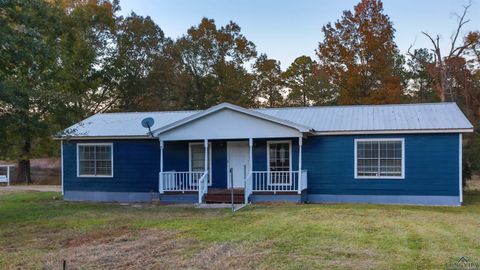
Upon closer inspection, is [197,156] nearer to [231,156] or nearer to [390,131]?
[231,156]

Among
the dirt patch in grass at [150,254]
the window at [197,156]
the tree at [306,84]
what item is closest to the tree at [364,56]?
the tree at [306,84]

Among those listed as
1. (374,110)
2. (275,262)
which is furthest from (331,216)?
(374,110)

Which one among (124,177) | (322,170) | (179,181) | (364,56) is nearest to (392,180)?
(322,170)

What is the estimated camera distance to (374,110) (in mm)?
18922

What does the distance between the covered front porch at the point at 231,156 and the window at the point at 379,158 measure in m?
1.84

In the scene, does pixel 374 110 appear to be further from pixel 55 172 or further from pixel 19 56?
pixel 55 172

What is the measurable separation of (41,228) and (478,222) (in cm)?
972

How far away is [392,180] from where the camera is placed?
1650 centimetres

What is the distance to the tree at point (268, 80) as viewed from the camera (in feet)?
128

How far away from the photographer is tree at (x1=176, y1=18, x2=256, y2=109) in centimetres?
3675

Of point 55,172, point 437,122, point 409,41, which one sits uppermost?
point 409,41

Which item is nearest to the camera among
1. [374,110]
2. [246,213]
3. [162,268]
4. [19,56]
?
[162,268]

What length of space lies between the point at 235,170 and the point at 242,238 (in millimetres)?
8991

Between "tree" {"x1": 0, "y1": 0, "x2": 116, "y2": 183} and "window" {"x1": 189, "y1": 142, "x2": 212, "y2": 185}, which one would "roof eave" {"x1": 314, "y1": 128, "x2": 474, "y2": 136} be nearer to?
"window" {"x1": 189, "y1": 142, "x2": 212, "y2": 185}
